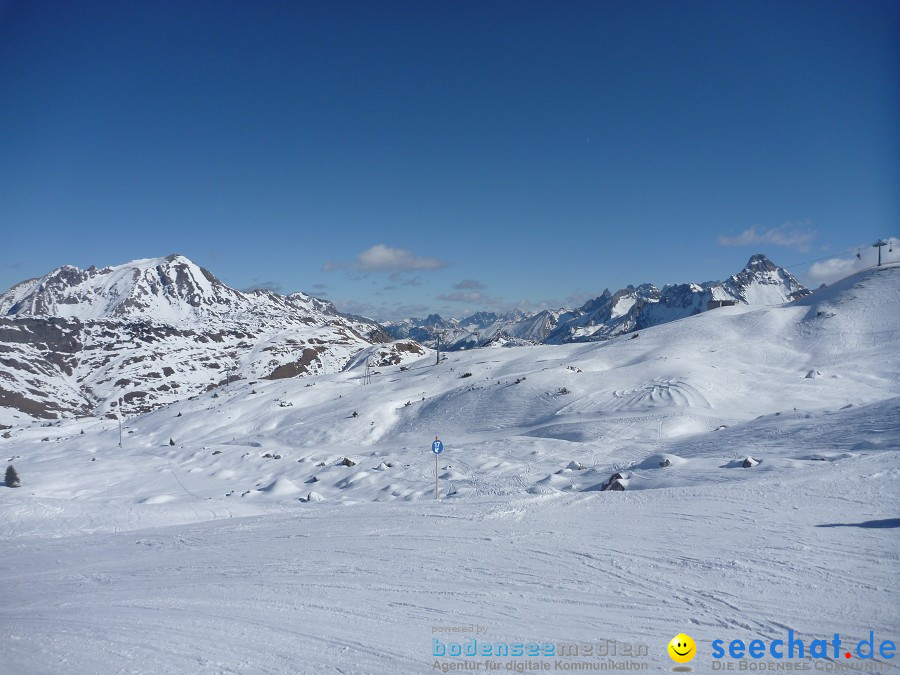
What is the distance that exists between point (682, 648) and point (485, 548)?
4625 mm

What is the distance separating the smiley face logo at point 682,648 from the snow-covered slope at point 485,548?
132mm

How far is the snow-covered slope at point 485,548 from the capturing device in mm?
6871

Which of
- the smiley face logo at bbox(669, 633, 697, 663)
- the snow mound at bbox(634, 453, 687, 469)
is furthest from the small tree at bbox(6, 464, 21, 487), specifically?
the smiley face logo at bbox(669, 633, 697, 663)

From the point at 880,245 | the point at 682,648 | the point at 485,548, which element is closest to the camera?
the point at 682,648

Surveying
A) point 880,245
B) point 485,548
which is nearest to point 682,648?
point 485,548

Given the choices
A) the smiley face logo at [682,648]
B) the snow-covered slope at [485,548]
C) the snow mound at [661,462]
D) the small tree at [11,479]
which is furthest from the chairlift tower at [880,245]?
the small tree at [11,479]

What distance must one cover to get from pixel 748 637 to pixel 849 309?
59.0 meters

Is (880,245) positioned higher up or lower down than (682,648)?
higher up

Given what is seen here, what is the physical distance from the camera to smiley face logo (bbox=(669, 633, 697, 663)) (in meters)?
6.15

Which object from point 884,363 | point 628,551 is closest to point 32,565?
point 628,551

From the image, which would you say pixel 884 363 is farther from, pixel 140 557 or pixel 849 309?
pixel 140 557

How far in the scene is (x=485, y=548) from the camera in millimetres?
10336

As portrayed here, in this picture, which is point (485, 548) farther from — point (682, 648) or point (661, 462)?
point (661, 462)

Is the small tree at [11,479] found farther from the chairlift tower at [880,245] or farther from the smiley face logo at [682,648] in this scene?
the chairlift tower at [880,245]
